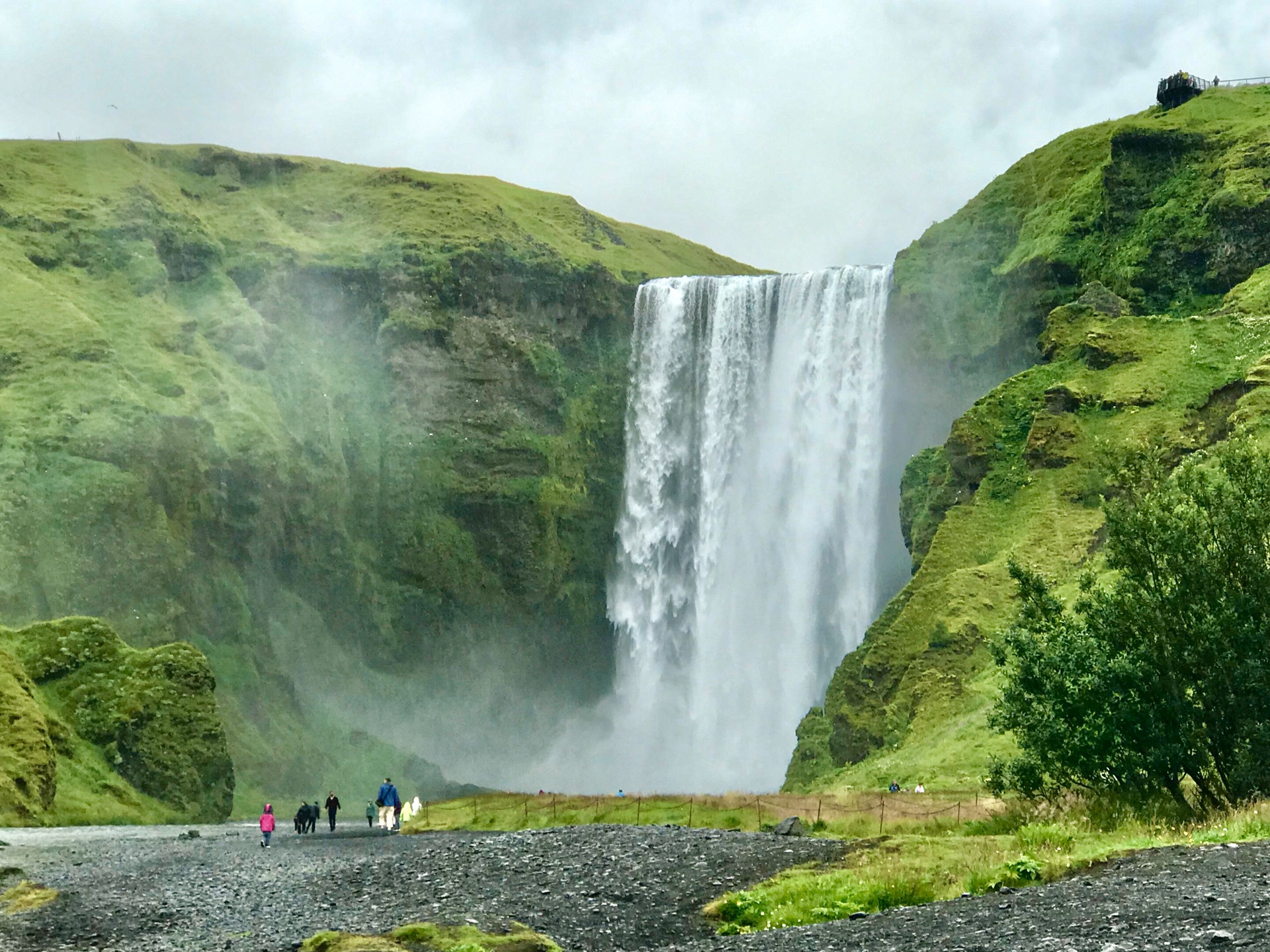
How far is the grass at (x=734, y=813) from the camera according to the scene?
112ft

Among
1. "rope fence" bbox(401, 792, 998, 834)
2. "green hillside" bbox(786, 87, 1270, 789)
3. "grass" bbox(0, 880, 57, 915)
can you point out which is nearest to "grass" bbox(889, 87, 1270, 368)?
"green hillside" bbox(786, 87, 1270, 789)

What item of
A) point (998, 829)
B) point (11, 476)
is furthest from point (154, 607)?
point (998, 829)

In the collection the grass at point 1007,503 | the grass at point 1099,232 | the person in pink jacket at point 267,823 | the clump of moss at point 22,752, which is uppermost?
the grass at point 1099,232

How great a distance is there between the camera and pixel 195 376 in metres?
101

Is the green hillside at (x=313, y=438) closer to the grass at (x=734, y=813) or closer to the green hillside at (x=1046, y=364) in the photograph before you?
the green hillside at (x=1046, y=364)

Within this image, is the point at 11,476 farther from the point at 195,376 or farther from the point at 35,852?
the point at 35,852

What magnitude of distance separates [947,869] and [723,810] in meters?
16.6

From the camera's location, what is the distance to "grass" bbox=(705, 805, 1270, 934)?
21719 mm

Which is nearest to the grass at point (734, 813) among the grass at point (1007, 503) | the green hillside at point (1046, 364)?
the green hillside at point (1046, 364)

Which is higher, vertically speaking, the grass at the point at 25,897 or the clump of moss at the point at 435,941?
the clump of moss at the point at 435,941

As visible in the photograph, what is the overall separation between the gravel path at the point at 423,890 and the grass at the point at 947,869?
1158mm

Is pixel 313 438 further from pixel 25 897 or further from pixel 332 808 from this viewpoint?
pixel 25 897

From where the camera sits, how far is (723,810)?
40062 millimetres

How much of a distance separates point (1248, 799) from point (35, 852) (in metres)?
34.6
